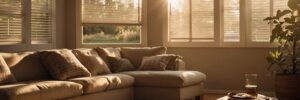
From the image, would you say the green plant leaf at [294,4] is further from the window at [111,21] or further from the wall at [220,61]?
the window at [111,21]

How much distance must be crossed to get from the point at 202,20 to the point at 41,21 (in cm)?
245

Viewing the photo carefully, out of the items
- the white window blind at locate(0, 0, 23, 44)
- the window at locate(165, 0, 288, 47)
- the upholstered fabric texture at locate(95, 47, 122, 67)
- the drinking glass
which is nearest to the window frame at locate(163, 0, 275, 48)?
the window at locate(165, 0, 288, 47)

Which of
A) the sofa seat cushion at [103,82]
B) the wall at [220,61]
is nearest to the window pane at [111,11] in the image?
the wall at [220,61]

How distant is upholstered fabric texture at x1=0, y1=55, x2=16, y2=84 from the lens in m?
3.91

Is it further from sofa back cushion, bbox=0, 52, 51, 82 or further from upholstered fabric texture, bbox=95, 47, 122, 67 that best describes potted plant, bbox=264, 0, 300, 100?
sofa back cushion, bbox=0, 52, 51, 82

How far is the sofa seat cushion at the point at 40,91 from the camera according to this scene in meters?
3.45

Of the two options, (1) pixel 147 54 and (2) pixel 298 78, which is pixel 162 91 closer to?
(1) pixel 147 54

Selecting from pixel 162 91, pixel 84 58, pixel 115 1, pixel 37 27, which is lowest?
pixel 162 91

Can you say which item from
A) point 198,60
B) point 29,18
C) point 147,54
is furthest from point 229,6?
point 29,18

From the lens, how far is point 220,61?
661 centimetres

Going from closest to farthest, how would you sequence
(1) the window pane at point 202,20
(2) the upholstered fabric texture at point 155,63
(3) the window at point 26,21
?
(2) the upholstered fabric texture at point 155,63
(3) the window at point 26,21
(1) the window pane at point 202,20

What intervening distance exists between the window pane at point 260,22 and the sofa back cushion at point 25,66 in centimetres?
327

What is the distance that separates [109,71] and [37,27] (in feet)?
4.94

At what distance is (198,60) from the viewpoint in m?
6.73
